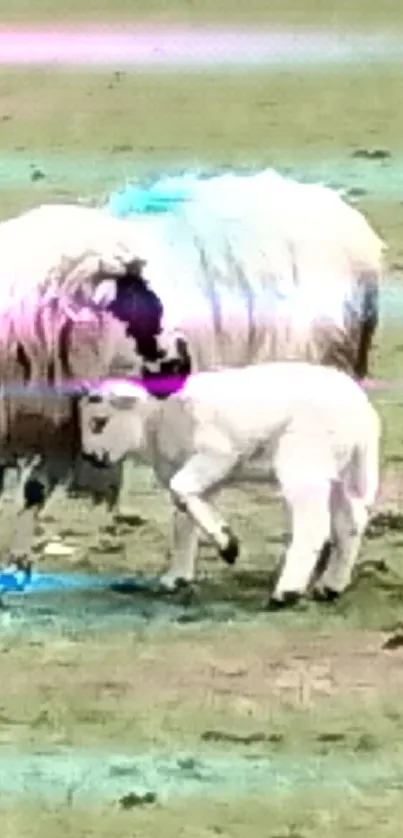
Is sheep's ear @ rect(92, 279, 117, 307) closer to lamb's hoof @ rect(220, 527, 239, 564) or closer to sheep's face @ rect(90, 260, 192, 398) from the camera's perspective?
sheep's face @ rect(90, 260, 192, 398)

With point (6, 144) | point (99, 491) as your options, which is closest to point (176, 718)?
point (99, 491)

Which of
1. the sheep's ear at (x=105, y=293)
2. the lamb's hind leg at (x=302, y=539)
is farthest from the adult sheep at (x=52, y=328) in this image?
the lamb's hind leg at (x=302, y=539)

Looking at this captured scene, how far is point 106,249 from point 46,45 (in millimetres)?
206

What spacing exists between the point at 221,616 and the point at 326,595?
0.05 meters

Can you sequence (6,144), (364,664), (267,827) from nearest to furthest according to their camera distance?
(267,827) → (364,664) → (6,144)

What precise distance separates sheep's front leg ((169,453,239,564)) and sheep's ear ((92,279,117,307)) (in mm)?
86

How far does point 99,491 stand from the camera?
3.27 feet

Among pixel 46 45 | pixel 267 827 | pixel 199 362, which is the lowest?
pixel 267 827

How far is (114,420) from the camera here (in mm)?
972

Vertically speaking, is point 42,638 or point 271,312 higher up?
Result: point 271,312

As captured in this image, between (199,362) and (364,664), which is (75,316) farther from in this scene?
(364,664)

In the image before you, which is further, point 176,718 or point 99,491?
point 99,491

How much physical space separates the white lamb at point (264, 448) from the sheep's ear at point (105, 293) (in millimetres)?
39

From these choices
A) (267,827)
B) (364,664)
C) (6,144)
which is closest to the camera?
(267,827)
